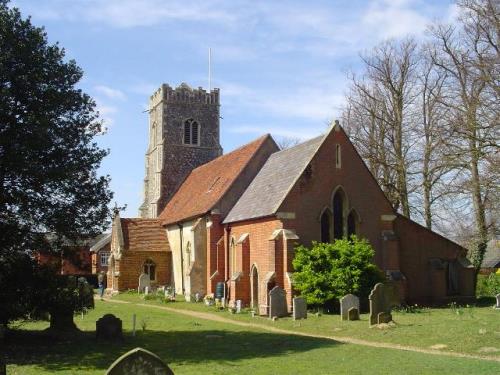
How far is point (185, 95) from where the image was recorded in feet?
178

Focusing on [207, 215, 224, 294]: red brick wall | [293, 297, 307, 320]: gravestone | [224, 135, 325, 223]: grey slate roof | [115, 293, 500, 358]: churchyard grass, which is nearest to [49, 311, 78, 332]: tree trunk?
[115, 293, 500, 358]: churchyard grass

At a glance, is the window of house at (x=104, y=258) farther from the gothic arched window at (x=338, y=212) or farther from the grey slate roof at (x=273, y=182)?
the gothic arched window at (x=338, y=212)

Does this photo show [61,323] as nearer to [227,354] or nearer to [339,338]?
[227,354]

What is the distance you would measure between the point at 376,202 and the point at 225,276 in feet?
32.5

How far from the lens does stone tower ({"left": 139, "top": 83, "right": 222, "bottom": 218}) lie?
52.5 meters

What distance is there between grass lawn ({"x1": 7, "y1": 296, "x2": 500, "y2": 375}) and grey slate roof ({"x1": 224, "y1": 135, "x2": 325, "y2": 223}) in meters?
8.14

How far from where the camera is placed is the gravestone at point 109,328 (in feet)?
61.9

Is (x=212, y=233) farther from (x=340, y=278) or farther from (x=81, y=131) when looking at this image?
(x=81, y=131)

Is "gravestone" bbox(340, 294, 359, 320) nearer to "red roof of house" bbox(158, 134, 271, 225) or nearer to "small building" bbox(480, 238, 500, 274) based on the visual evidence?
"red roof of house" bbox(158, 134, 271, 225)

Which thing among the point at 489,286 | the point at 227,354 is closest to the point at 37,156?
the point at 227,354

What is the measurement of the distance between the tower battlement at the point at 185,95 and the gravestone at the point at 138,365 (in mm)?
47068

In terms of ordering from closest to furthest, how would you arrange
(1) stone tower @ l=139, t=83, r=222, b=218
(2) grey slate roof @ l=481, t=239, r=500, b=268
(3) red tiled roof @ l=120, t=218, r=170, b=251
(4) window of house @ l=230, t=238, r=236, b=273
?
(4) window of house @ l=230, t=238, r=236, b=273, (3) red tiled roof @ l=120, t=218, r=170, b=251, (1) stone tower @ l=139, t=83, r=222, b=218, (2) grey slate roof @ l=481, t=239, r=500, b=268

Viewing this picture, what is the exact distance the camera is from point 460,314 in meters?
23.4

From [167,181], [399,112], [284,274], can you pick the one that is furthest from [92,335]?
[167,181]
